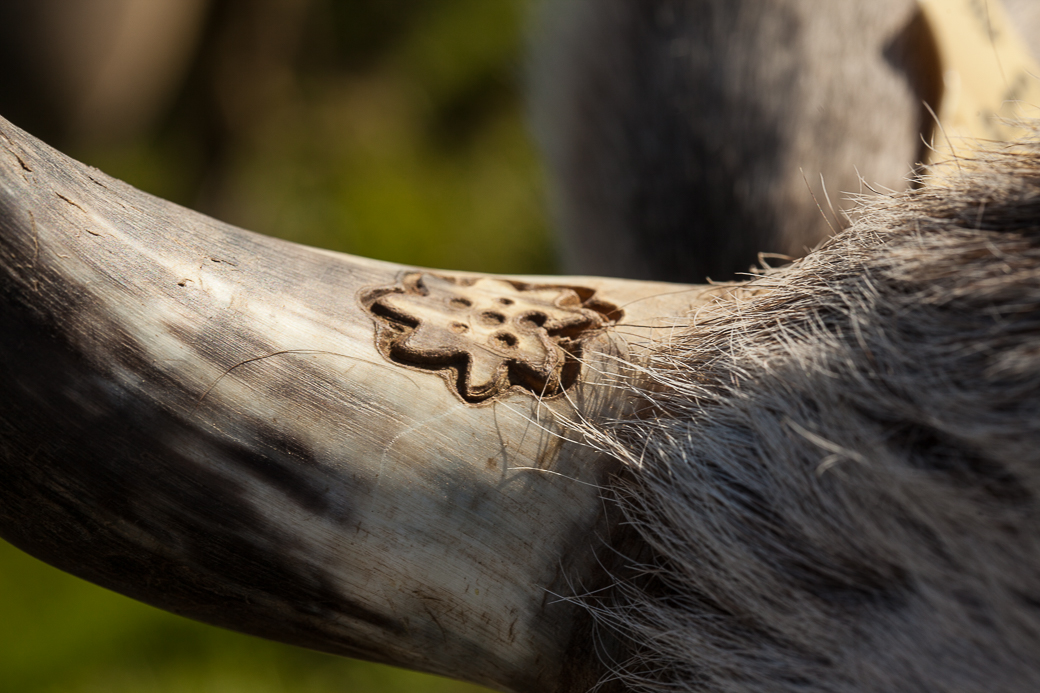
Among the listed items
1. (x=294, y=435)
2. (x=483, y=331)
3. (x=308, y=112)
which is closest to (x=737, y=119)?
(x=483, y=331)

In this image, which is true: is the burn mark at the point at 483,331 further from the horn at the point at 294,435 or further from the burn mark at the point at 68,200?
the burn mark at the point at 68,200

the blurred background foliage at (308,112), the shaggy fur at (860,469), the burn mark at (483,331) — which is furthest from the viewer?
the blurred background foliage at (308,112)

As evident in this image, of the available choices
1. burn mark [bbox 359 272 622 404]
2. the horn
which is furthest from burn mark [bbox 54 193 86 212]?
burn mark [bbox 359 272 622 404]

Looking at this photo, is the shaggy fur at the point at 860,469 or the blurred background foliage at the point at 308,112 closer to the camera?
the shaggy fur at the point at 860,469

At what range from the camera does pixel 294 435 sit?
0.52 meters

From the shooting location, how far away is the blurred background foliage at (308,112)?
8.47 ft

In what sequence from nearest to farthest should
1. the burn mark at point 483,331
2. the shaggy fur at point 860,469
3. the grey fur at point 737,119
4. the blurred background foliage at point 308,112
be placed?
the shaggy fur at point 860,469 < the burn mark at point 483,331 < the grey fur at point 737,119 < the blurred background foliage at point 308,112

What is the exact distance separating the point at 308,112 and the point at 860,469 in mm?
2870

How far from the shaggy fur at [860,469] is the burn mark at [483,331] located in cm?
7

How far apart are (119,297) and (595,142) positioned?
3.03 ft

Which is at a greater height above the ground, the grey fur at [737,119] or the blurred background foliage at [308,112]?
the blurred background foliage at [308,112]

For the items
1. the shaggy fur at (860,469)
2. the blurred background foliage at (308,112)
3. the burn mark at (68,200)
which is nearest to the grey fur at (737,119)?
the shaggy fur at (860,469)

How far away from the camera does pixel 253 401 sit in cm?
51

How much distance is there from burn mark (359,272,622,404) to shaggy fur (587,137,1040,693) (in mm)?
71
